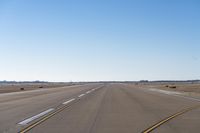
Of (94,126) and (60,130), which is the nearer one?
(60,130)

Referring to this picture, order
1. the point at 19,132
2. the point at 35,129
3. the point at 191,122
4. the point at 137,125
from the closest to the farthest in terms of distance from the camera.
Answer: the point at 19,132, the point at 35,129, the point at 137,125, the point at 191,122

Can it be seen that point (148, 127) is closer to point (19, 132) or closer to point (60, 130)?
Result: point (60, 130)

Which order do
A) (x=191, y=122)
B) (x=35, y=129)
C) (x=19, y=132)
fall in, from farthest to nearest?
1. (x=191, y=122)
2. (x=35, y=129)
3. (x=19, y=132)

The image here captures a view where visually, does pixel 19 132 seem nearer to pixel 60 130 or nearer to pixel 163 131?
pixel 60 130

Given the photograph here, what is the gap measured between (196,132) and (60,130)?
440cm

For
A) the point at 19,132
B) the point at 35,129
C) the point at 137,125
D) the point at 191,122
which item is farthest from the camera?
the point at 191,122

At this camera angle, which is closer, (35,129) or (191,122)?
(35,129)

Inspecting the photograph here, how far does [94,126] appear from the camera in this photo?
11.7 meters

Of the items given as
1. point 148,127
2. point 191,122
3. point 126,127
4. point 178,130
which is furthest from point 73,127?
point 191,122

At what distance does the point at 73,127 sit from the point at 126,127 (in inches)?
73.7

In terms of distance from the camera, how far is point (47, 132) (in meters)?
10.4

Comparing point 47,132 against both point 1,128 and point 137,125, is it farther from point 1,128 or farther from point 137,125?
point 137,125

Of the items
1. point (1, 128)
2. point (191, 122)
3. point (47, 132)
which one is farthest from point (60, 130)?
point (191, 122)

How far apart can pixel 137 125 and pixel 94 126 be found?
1608 millimetres
